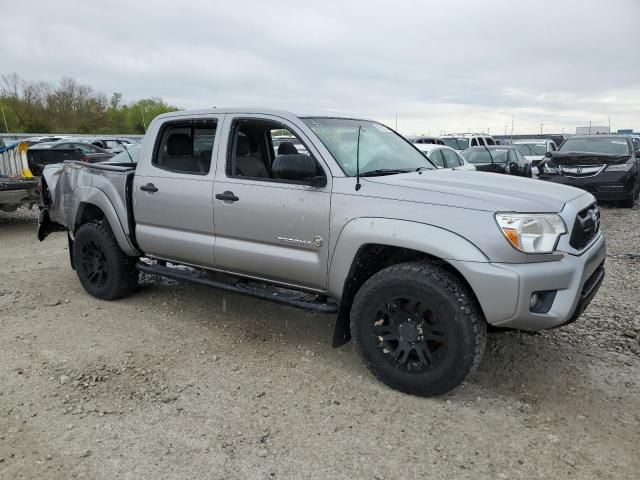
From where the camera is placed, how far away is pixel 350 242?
137 inches

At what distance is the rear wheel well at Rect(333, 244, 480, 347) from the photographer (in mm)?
3504

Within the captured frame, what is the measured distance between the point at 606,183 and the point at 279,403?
34.0 ft

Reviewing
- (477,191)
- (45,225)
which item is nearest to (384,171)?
(477,191)

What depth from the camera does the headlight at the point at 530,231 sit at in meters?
3.02

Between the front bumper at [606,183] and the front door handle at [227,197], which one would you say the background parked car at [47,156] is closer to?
the front door handle at [227,197]

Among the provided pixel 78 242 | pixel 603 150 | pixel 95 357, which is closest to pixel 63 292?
pixel 78 242

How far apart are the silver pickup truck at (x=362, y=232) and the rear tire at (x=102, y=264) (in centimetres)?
5

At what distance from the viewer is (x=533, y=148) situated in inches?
854

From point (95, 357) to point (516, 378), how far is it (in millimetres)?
3073

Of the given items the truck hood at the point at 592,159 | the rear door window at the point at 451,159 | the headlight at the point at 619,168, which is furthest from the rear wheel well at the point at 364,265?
the headlight at the point at 619,168

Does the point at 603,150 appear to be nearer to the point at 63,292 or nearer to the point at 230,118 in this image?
the point at 230,118

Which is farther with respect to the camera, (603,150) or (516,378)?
(603,150)

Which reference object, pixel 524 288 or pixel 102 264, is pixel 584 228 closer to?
pixel 524 288

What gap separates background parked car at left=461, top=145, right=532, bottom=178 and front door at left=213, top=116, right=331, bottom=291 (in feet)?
33.7
